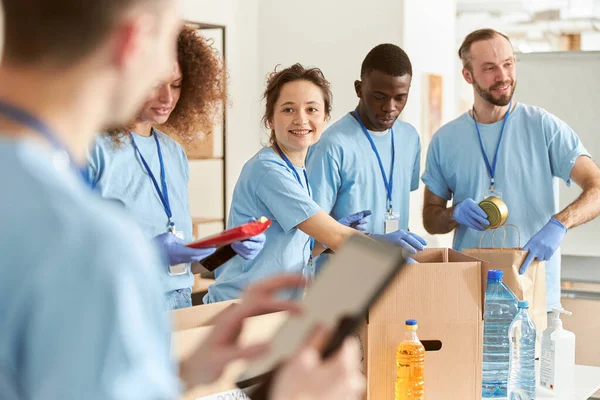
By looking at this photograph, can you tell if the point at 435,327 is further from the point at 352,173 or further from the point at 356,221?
the point at 352,173

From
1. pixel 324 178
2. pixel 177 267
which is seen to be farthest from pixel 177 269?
pixel 324 178

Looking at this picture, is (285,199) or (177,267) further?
(285,199)

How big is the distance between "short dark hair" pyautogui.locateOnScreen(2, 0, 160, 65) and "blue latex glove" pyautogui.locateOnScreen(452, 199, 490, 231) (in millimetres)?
2267

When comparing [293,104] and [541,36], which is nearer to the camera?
[293,104]

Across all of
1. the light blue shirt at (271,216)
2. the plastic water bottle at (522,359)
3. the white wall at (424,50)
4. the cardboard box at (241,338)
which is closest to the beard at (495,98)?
the light blue shirt at (271,216)

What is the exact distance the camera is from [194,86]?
2.39 metres

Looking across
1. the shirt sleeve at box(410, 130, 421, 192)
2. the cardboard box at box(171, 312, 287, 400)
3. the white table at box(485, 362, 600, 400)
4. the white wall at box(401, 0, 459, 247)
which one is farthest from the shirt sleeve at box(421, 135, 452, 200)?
the white wall at box(401, 0, 459, 247)

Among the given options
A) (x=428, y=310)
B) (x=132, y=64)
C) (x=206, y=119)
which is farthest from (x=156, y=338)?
(x=206, y=119)

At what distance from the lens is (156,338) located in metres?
0.62

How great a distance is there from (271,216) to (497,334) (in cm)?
84

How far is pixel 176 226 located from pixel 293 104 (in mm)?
670

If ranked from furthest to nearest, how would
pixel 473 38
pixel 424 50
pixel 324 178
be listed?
pixel 424 50 < pixel 473 38 < pixel 324 178

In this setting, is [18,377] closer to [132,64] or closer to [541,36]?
[132,64]

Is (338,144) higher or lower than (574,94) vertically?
lower
